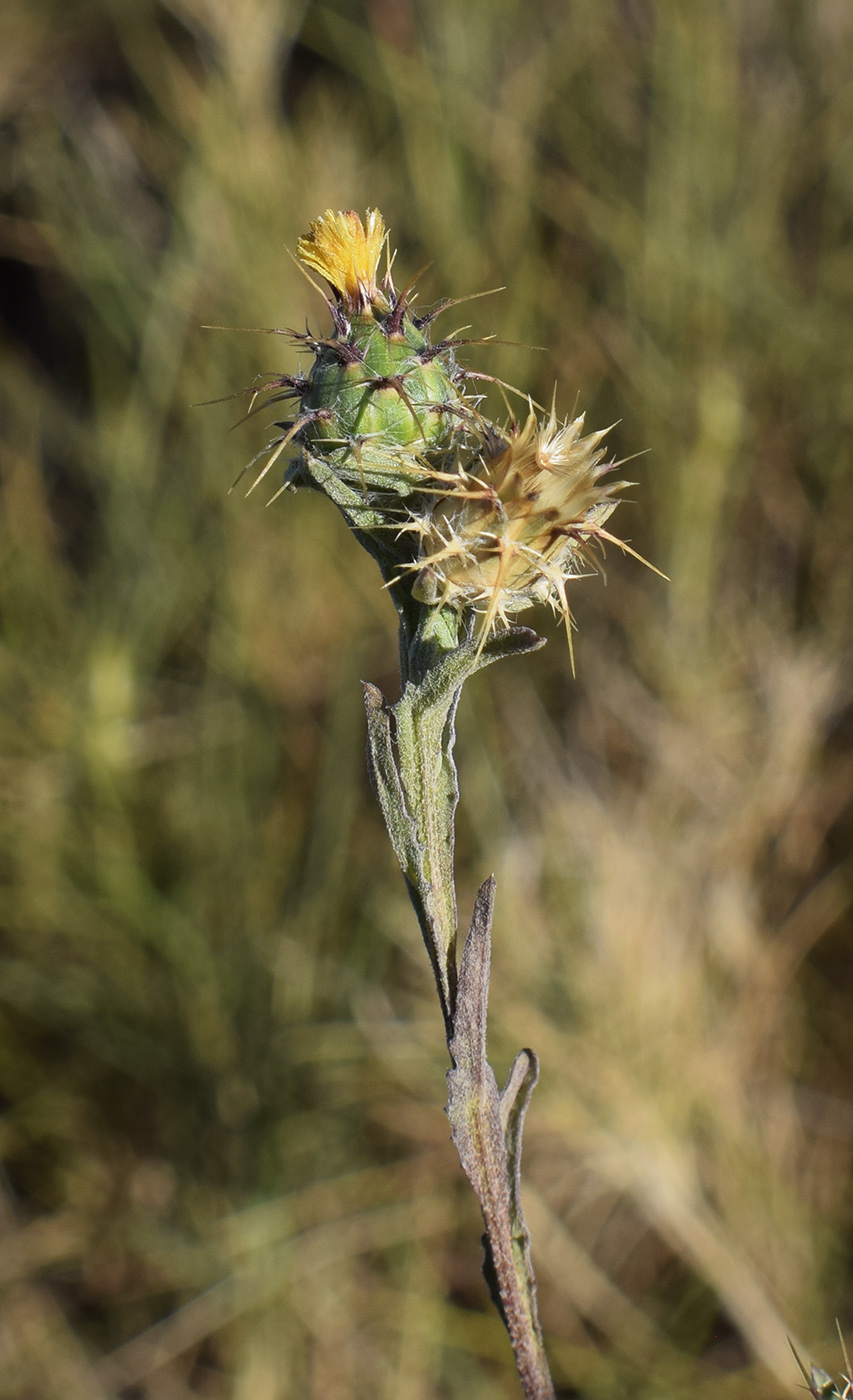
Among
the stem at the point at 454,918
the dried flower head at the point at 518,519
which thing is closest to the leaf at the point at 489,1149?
the stem at the point at 454,918

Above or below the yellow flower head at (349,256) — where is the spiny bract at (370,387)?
below

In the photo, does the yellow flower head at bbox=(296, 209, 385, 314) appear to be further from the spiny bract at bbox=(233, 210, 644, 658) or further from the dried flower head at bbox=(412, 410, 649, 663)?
the dried flower head at bbox=(412, 410, 649, 663)

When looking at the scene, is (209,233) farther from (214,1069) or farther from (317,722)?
(214,1069)

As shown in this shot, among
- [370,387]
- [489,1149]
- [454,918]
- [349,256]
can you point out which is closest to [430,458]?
[370,387]

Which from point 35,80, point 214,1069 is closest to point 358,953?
point 214,1069

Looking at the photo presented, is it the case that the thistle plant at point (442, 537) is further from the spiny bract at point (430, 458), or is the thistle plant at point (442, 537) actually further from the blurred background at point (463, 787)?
the blurred background at point (463, 787)

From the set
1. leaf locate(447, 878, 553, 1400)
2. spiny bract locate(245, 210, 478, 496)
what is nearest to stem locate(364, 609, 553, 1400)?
leaf locate(447, 878, 553, 1400)
